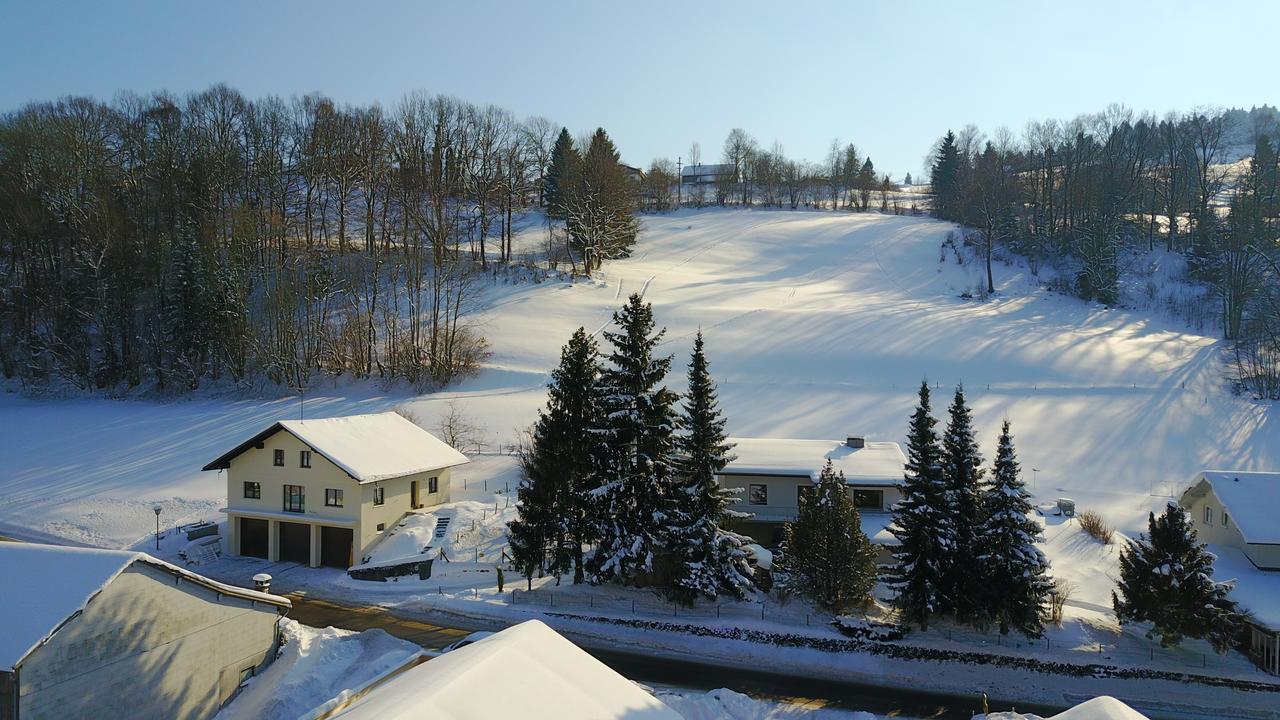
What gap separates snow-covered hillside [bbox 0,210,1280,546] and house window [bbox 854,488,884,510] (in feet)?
31.6

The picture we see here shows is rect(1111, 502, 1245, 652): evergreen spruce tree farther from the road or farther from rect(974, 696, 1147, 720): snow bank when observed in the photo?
rect(974, 696, 1147, 720): snow bank

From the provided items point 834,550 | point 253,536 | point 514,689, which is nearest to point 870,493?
point 834,550

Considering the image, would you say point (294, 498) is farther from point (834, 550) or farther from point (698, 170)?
point (698, 170)

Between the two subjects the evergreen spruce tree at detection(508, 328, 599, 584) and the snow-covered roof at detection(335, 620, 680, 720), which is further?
the evergreen spruce tree at detection(508, 328, 599, 584)

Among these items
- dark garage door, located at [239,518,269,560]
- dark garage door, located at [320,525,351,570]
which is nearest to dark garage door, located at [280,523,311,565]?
dark garage door, located at [320,525,351,570]

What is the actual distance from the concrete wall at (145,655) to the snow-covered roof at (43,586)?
0.23m

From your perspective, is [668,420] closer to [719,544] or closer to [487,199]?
[719,544]

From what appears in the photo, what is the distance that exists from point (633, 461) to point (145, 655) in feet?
45.3

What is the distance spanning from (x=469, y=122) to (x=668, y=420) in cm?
5499

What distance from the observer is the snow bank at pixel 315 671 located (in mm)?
17141

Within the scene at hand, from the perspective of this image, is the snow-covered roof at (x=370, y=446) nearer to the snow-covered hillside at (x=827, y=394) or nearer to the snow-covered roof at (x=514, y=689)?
the snow-covered hillside at (x=827, y=394)

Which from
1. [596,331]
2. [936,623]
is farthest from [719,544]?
[596,331]

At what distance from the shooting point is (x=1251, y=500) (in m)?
25.4

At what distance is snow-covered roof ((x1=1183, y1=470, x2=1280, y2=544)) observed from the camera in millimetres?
24297
